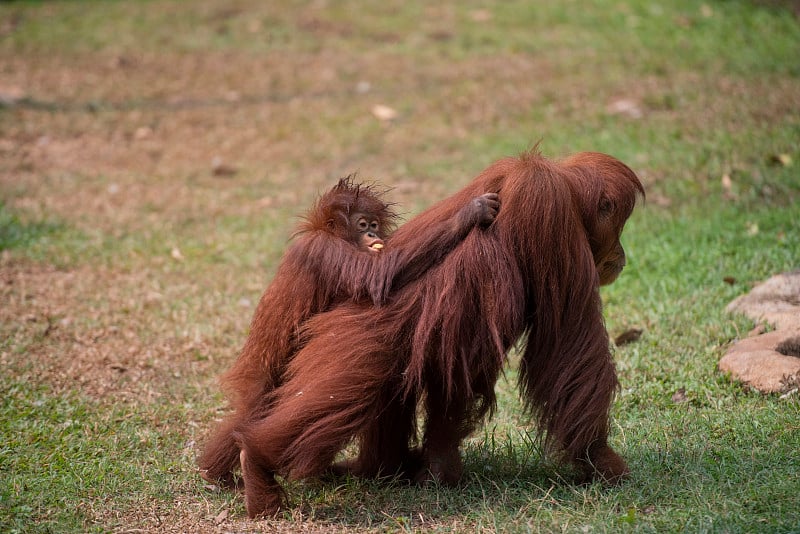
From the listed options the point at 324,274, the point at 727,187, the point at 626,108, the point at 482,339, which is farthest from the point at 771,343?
the point at 626,108

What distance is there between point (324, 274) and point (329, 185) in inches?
174

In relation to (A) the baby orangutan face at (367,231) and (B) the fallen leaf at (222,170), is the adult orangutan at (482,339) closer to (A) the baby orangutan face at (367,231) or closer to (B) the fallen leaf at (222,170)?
(A) the baby orangutan face at (367,231)

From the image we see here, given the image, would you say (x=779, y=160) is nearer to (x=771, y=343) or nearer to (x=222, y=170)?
(x=771, y=343)

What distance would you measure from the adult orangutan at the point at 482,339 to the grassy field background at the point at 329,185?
0.81ft

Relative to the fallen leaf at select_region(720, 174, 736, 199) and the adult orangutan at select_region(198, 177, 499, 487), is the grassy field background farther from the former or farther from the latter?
the adult orangutan at select_region(198, 177, 499, 487)

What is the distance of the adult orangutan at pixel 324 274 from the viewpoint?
3.19m

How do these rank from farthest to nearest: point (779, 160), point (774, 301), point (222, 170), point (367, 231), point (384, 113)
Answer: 1. point (384, 113)
2. point (222, 170)
3. point (779, 160)
4. point (774, 301)
5. point (367, 231)

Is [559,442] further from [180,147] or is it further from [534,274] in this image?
[180,147]

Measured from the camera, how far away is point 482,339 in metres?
3.19

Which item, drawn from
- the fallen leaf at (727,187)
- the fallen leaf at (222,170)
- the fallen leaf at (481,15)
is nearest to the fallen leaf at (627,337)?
the fallen leaf at (727,187)

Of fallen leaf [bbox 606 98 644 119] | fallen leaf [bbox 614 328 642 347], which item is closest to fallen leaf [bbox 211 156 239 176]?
fallen leaf [bbox 606 98 644 119]

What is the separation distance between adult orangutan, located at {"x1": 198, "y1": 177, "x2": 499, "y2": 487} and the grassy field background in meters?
0.36

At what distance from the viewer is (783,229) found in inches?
224

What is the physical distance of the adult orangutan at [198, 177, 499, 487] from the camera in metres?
3.19
